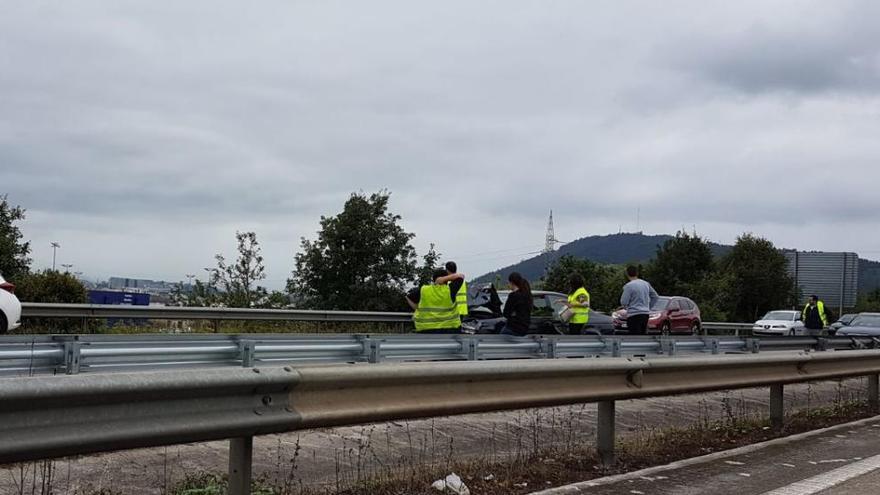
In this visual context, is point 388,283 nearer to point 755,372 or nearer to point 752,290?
point 755,372

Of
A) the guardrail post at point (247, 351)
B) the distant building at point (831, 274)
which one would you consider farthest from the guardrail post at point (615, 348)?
the distant building at point (831, 274)

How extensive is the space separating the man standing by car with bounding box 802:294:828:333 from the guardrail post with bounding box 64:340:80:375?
821 inches

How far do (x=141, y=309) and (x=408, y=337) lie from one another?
9.15m

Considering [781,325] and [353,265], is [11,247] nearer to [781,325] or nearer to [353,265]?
[353,265]

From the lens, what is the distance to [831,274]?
2040 inches

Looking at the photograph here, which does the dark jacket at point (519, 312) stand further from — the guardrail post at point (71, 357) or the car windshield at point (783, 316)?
the car windshield at point (783, 316)

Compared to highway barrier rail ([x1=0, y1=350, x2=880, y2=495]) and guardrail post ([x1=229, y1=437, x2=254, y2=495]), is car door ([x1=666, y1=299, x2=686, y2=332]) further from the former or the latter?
guardrail post ([x1=229, y1=437, x2=254, y2=495])

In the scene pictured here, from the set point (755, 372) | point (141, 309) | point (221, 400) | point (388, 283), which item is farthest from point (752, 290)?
point (221, 400)

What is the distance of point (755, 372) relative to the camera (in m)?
8.27

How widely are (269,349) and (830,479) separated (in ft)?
17.9

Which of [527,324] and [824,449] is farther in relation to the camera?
[527,324]

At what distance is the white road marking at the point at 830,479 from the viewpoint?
566 centimetres

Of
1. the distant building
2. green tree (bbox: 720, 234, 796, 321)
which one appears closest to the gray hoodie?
the distant building

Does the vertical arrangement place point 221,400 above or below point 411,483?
above
